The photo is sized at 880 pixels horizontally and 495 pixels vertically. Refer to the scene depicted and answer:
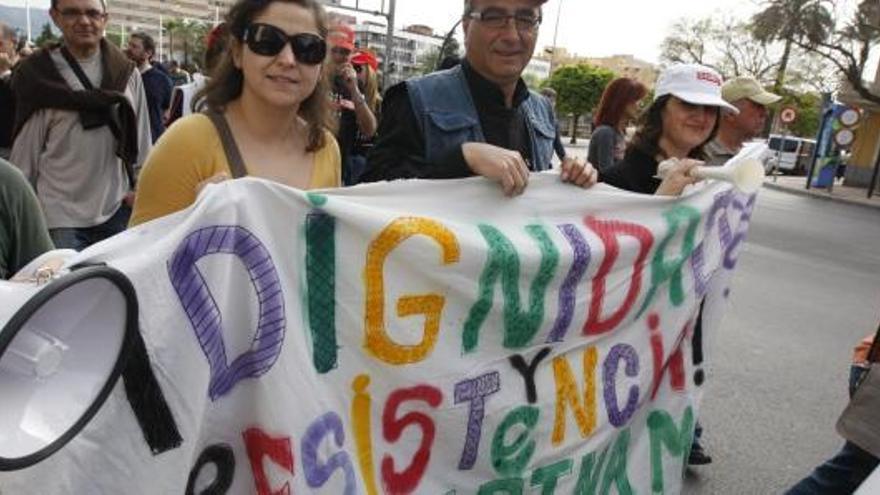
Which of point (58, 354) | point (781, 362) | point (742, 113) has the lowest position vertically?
point (781, 362)

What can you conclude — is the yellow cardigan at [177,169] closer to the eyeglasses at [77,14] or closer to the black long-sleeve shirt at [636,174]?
the black long-sleeve shirt at [636,174]

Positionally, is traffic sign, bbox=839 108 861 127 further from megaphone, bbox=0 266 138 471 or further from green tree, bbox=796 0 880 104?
megaphone, bbox=0 266 138 471

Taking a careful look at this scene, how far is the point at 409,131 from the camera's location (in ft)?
6.78

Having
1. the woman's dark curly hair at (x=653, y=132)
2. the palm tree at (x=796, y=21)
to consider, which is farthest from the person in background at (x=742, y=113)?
the palm tree at (x=796, y=21)

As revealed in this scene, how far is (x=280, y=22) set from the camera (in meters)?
1.85

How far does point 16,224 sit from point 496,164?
1153 millimetres

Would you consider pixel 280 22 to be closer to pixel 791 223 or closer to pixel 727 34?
pixel 791 223

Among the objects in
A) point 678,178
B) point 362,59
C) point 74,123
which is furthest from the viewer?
point 362,59

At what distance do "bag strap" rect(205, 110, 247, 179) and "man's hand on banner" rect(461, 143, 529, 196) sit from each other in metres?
0.57

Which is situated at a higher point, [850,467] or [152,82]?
[152,82]

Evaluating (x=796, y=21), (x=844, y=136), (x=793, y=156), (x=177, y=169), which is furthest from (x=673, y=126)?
(x=793, y=156)

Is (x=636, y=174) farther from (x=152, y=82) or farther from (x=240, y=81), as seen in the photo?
(x=152, y=82)

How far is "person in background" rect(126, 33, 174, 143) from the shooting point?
193 inches

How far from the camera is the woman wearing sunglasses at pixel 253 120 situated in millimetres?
1708
